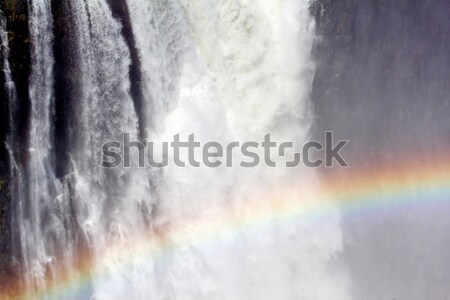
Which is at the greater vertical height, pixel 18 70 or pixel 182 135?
pixel 18 70

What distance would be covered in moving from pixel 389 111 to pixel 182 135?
4.09 meters

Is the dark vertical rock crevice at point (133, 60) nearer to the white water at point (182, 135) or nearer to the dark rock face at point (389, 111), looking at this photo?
the white water at point (182, 135)

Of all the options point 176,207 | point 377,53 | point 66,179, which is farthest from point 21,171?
point 377,53

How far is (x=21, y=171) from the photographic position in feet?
38.1

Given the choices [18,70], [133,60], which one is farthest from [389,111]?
[18,70]

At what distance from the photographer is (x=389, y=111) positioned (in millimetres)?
14117

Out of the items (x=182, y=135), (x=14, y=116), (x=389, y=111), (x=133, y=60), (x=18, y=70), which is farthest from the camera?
(x=389, y=111)

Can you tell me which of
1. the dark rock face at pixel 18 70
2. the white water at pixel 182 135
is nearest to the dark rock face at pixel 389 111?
the white water at pixel 182 135

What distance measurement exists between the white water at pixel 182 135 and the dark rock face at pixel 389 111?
18.7 inches

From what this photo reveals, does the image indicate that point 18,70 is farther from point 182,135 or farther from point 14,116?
point 182,135

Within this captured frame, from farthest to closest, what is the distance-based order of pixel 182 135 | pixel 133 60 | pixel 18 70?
pixel 182 135
pixel 133 60
pixel 18 70

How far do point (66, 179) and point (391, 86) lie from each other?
20.7ft

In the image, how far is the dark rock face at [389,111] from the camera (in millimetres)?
13586

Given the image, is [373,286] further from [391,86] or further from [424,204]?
[391,86]
